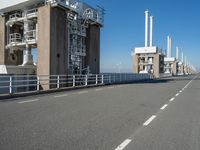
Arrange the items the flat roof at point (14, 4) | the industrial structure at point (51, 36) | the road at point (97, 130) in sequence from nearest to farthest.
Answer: the road at point (97, 130) → the industrial structure at point (51, 36) → the flat roof at point (14, 4)

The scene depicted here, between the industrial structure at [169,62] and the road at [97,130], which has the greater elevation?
the industrial structure at [169,62]

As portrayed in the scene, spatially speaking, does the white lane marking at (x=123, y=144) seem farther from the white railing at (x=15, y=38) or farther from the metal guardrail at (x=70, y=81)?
the white railing at (x=15, y=38)

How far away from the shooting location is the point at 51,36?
79.3ft

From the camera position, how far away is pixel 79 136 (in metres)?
6.00

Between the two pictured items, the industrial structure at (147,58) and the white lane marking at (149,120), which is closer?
the white lane marking at (149,120)

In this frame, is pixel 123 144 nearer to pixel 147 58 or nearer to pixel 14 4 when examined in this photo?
pixel 14 4

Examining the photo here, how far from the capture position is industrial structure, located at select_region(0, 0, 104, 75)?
24.5m

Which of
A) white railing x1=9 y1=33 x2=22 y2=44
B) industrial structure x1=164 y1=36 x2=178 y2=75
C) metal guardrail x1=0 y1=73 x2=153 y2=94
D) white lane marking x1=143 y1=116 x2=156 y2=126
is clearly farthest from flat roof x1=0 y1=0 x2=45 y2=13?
industrial structure x1=164 y1=36 x2=178 y2=75

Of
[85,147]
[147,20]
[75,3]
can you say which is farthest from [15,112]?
[147,20]

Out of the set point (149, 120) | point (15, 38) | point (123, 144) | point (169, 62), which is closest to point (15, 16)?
point (15, 38)

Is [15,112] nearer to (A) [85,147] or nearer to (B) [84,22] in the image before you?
(A) [85,147]

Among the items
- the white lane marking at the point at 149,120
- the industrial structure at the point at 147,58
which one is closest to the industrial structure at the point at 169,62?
the industrial structure at the point at 147,58

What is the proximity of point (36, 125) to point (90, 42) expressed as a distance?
2560 cm

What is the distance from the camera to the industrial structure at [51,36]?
2447 centimetres
